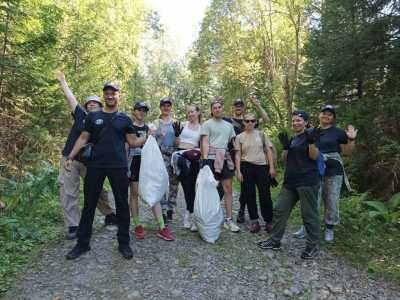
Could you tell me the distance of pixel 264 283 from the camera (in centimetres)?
442

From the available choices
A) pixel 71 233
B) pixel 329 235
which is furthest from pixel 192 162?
pixel 329 235

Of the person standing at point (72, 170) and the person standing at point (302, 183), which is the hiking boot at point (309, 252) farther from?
the person standing at point (72, 170)

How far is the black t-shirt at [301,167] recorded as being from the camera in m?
5.02

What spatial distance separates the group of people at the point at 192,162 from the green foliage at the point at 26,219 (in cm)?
64

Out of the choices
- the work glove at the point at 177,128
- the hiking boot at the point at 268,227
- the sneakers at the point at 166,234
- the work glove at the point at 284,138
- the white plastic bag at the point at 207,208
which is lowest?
the hiking boot at the point at 268,227

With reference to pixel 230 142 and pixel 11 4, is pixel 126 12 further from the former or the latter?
pixel 230 142

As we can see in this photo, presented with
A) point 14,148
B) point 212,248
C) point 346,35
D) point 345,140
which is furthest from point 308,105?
point 14,148

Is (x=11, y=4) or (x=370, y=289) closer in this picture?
(x=370, y=289)

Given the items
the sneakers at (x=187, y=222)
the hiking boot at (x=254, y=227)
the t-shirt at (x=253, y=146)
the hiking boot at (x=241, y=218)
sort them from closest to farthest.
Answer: the t-shirt at (x=253, y=146) < the hiking boot at (x=254, y=227) < the sneakers at (x=187, y=222) < the hiking boot at (x=241, y=218)

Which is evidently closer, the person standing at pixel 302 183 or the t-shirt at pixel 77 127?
the person standing at pixel 302 183

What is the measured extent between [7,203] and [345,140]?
586cm

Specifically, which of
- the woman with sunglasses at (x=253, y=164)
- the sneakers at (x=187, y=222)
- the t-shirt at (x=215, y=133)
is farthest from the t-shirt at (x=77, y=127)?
the woman with sunglasses at (x=253, y=164)

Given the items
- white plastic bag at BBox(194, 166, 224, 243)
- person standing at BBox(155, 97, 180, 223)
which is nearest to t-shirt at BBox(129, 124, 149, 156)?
person standing at BBox(155, 97, 180, 223)

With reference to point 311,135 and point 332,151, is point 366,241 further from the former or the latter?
point 311,135
